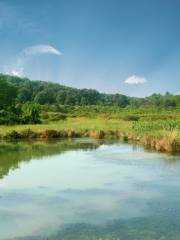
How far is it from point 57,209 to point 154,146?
49.0ft

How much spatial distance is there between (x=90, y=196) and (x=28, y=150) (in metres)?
13.5

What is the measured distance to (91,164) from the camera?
20078 millimetres

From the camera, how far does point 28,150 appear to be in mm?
26125

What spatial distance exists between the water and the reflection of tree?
9 cm

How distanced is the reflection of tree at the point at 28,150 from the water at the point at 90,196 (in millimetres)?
94

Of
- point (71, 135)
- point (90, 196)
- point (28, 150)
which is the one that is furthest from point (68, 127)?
point (90, 196)

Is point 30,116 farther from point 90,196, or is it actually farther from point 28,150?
point 90,196

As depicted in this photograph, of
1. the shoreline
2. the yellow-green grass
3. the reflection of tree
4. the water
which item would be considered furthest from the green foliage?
the water

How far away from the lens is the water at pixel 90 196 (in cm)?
956

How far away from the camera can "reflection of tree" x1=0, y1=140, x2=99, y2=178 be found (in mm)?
20891

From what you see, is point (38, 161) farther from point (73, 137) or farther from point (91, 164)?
point (73, 137)

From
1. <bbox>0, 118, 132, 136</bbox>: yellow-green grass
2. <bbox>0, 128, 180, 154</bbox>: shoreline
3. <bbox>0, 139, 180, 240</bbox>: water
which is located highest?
<bbox>0, 118, 132, 136</bbox>: yellow-green grass

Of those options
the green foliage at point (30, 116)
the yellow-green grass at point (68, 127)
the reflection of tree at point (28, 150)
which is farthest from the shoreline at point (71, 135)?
the green foliage at point (30, 116)

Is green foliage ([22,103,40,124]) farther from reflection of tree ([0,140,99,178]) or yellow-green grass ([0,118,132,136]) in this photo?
reflection of tree ([0,140,99,178])
